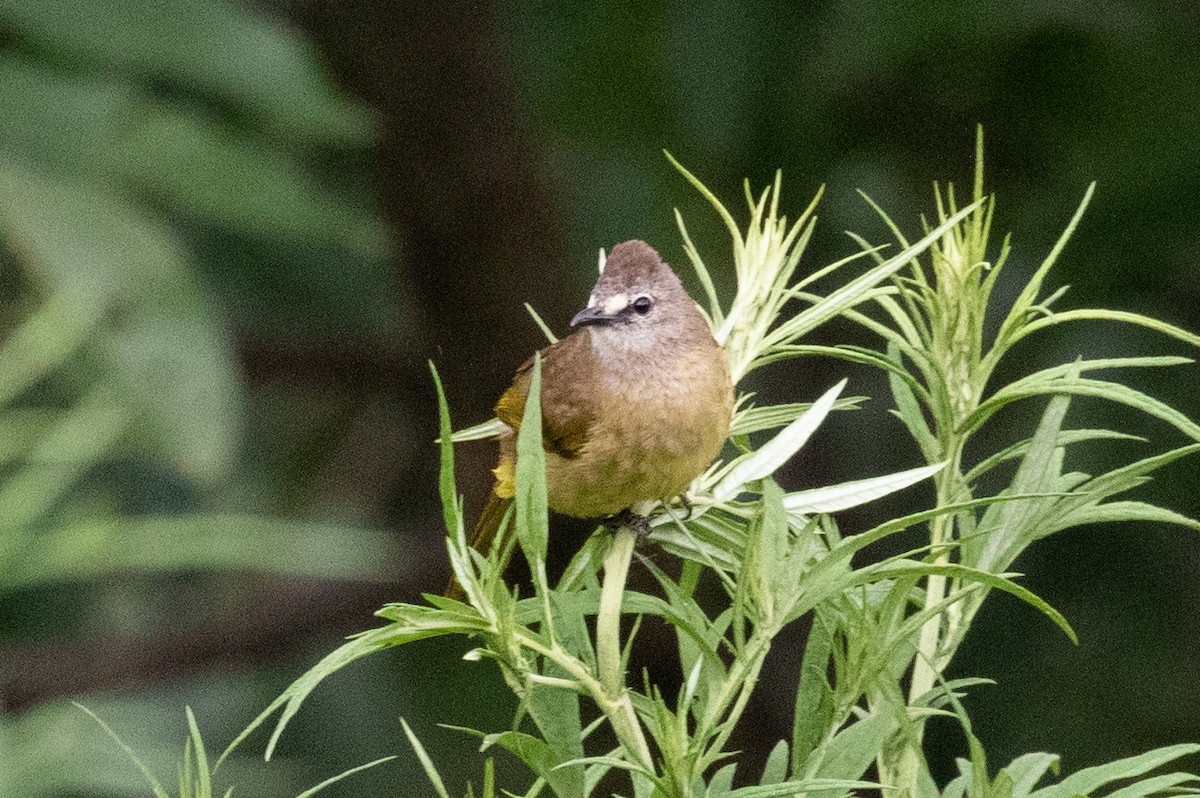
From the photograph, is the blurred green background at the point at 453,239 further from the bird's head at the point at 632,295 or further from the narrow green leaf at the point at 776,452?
the narrow green leaf at the point at 776,452

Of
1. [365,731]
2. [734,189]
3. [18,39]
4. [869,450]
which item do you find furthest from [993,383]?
[18,39]

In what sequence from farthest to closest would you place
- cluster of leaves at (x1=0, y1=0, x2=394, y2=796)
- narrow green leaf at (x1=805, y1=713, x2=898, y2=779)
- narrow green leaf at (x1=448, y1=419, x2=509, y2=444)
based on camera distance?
cluster of leaves at (x1=0, y1=0, x2=394, y2=796), narrow green leaf at (x1=448, y1=419, x2=509, y2=444), narrow green leaf at (x1=805, y1=713, x2=898, y2=779)

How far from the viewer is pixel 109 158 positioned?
7.29 feet

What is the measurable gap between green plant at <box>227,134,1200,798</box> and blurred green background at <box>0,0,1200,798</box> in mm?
1304

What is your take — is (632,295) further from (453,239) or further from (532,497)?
(453,239)

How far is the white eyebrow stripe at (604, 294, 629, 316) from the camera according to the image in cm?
133

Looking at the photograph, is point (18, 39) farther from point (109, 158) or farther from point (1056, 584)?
point (1056, 584)

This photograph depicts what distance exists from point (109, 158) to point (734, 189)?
0.87 metres

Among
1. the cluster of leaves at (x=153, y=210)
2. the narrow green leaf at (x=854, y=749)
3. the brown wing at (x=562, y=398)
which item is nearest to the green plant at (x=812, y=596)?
the narrow green leaf at (x=854, y=749)

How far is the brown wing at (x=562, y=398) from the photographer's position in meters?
1.20

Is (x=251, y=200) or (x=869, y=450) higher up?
(x=251, y=200)

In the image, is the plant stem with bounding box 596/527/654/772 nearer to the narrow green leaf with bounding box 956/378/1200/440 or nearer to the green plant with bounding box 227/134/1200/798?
the green plant with bounding box 227/134/1200/798

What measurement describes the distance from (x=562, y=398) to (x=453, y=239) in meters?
1.12

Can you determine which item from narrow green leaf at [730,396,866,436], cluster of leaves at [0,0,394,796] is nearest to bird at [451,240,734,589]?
Answer: narrow green leaf at [730,396,866,436]
